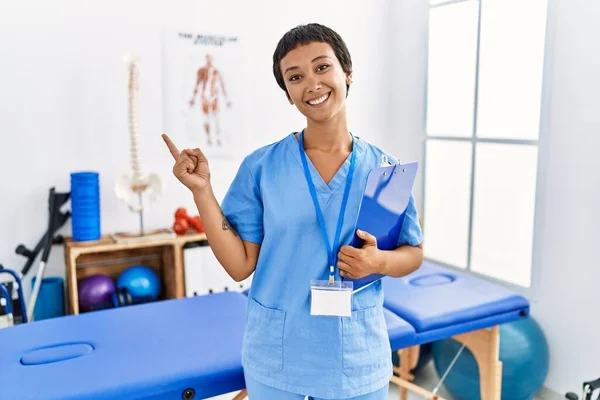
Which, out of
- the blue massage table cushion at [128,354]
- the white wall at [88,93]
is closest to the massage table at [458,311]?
the blue massage table cushion at [128,354]

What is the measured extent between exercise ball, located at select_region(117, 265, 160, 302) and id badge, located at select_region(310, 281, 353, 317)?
6.82 feet

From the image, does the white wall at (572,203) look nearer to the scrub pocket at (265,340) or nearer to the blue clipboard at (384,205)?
the blue clipboard at (384,205)

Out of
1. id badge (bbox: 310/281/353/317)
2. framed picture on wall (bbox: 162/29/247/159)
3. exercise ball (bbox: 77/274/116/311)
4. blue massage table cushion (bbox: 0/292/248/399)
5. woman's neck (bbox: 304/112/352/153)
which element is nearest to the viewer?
id badge (bbox: 310/281/353/317)

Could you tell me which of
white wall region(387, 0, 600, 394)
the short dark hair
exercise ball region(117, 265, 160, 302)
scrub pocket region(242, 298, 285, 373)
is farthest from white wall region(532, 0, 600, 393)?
exercise ball region(117, 265, 160, 302)

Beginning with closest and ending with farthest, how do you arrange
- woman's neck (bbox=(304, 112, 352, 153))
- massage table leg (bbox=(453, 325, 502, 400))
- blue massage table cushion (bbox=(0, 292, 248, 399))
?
woman's neck (bbox=(304, 112, 352, 153)), blue massage table cushion (bbox=(0, 292, 248, 399)), massage table leg (bbox=(453, 325, 502, 400))

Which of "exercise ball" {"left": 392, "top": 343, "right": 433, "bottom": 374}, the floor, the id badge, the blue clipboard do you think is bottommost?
the floor

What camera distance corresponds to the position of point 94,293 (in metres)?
2.94

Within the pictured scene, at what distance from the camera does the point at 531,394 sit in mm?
2738

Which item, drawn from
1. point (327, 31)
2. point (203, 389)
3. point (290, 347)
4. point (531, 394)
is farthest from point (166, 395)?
point (531, 394)

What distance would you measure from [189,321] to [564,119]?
6.66 ft

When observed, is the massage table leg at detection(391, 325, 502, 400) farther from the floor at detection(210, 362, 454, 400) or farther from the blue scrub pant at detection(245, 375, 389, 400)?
the blue scrub pant at detection(245, 375, 389, 400)

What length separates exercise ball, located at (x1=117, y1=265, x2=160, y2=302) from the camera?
3025 mm

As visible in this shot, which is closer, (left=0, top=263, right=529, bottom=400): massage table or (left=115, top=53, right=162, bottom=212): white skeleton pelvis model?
(left=0, top=263, right=529, bottom=400): massage table

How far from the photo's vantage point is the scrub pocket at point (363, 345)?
1229mm
